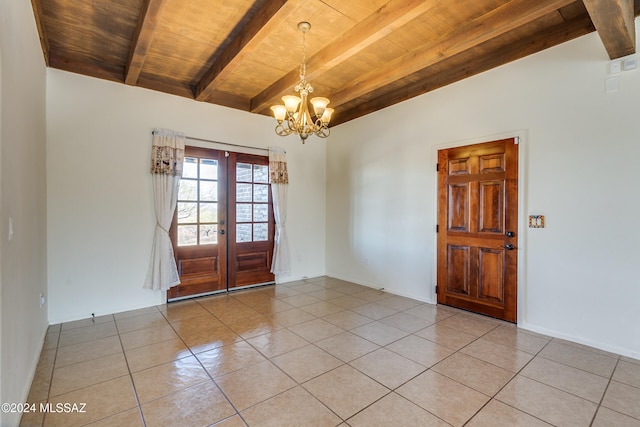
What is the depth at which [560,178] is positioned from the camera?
3.07 metres

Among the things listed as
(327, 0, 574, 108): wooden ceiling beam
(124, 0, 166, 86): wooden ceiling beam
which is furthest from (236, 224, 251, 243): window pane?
(327, 0, 574, 108): wooden ceiling beam

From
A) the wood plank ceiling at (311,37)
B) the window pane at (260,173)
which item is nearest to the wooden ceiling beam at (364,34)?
the wood plank ceiling at (311,37)

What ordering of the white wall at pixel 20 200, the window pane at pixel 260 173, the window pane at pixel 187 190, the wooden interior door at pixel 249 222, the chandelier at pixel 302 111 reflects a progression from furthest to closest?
the window pane at pixel 260 173
the wooden interior door at pixel 249 222
the window pane at pixel 187 190
the chandelier at pixel 302 111
the white wall at pixel 20 200

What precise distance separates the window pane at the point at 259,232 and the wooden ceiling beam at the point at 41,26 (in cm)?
326

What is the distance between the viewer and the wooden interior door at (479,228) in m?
3.43

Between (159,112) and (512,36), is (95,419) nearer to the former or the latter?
A: (159,112)

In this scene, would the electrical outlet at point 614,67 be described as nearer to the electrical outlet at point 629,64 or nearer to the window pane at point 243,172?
the electrical outlet at point 629,64

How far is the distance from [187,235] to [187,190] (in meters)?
0.66

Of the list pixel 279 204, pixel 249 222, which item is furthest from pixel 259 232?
pixel 279 204

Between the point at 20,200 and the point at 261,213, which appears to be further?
the point at 261,213

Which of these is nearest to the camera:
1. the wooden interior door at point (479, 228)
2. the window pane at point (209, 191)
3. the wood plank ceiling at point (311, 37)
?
the wood plank ceiling at point (311, 37)

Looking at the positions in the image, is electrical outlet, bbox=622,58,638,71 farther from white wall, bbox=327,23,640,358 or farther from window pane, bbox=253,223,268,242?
window pane, bbox=253,223,268,242

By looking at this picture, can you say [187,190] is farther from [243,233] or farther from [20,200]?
[20,200]

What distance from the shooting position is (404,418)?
6.27 feet
